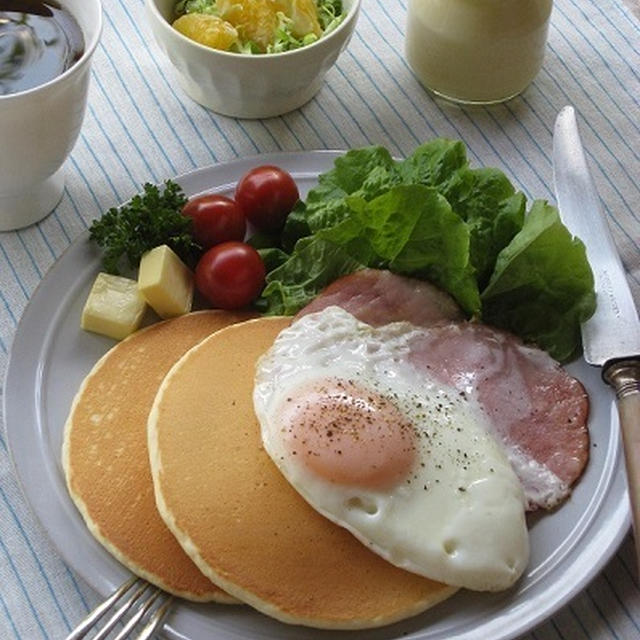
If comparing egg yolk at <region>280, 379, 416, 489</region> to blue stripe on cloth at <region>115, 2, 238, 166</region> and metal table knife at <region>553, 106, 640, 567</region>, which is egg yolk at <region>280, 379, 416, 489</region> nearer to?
metal table knife at <region>553, 106, 640, 567</region>

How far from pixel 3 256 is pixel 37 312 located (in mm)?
250

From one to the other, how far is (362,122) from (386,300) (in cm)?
68

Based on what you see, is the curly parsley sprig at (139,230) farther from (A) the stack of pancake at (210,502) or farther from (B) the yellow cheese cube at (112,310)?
(A) the stack of pancake at (210,502)

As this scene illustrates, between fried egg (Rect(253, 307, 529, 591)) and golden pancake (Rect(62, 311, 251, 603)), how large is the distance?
0.72ft

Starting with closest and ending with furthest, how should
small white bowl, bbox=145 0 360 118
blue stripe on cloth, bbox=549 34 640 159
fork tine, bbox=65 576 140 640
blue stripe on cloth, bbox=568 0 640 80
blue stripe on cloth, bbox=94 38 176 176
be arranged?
fork tine, bbox=65 576 140 640
small white bowl, bbox=145 0 360 118
blue stripe on cloth, bbox=94 38 176 176
blue stripe on cloth, bbox=549 34 640 159
blue stripe on cloth, bbox=568 0 640 80

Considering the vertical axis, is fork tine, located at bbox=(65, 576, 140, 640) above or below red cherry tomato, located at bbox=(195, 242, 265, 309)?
below

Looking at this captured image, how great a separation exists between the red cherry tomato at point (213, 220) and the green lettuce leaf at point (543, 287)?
54cm

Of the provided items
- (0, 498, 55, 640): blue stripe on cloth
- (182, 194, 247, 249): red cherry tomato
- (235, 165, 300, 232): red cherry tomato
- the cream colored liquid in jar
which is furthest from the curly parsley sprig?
the cream colored liquid in jar

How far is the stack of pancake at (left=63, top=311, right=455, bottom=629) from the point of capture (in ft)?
5.97

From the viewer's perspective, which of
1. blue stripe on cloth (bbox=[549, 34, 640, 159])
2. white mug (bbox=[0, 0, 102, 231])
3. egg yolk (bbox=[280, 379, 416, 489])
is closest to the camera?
egg yolk (bbox=[280, 379, 416, 489])

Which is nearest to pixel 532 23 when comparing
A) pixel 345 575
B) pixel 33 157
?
pixel 33 157

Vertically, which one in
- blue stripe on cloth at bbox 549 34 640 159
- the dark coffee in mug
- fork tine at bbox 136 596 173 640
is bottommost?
fork tine at bbox 136 596 173 640

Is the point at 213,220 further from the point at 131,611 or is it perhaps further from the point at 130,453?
the point at 131,611

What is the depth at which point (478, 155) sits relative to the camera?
2686mm
